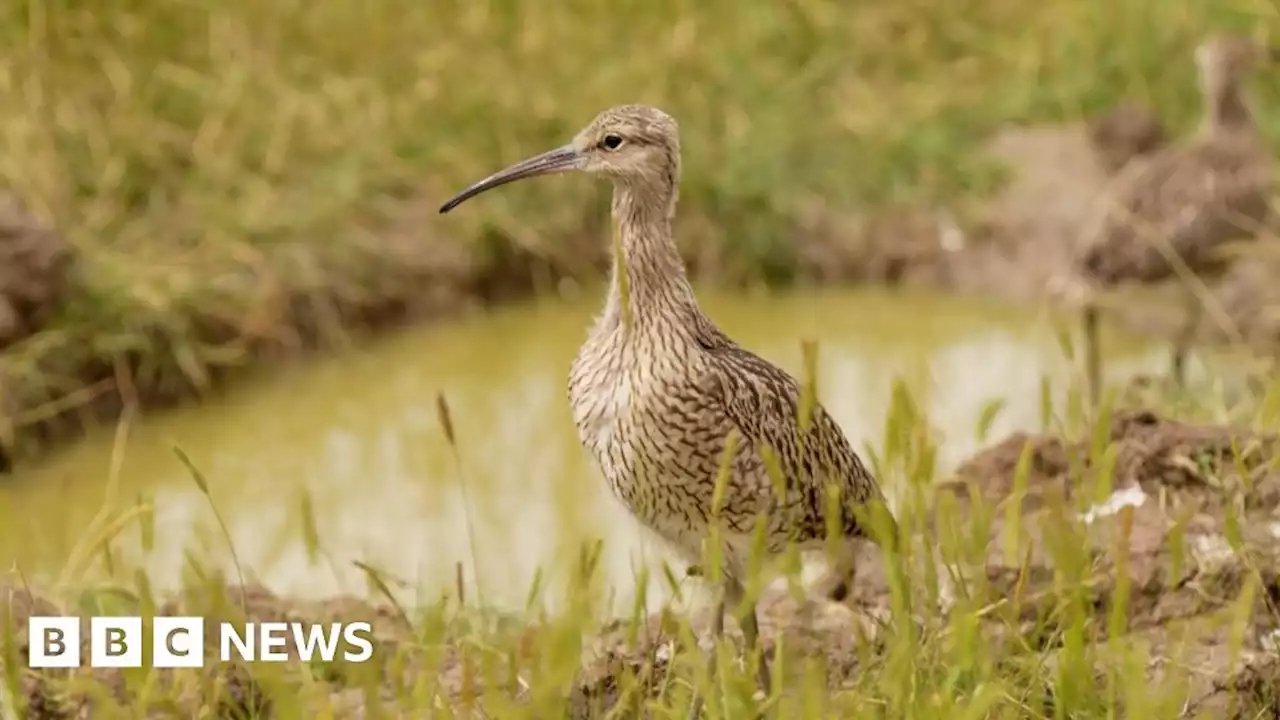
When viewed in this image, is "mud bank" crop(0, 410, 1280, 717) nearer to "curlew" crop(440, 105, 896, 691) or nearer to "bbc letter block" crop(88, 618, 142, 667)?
"bbc letter block" crop(88, 618, 142, 667)

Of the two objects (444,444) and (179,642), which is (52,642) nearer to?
Result: (179,642)

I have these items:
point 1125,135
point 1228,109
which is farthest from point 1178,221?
point 1125,135

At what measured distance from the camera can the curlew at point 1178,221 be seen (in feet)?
20.4

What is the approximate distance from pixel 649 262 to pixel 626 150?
0.73 feet

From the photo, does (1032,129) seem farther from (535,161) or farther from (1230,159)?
(535,161)

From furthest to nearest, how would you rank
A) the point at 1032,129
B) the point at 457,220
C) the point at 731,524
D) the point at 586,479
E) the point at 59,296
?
1. the point at 1032,129
2. the point at 457,220
3. the point at 59,296
4. the point at 586,479
5. the point at 731,524

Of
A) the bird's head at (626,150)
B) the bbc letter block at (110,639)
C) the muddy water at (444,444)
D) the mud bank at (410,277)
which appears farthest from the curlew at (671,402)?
the mud bank at (410,277)

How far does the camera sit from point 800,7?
356 inches

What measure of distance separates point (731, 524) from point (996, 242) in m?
4.52

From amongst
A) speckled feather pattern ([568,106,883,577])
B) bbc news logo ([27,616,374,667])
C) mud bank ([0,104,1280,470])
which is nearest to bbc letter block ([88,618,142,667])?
bbc news logo ([27,616,374,667])

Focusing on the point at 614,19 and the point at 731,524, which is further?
the point at 614,19

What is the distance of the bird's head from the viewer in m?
3.62

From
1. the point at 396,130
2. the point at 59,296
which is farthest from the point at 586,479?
the point at 396,130

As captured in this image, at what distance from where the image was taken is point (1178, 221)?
20.5ft
